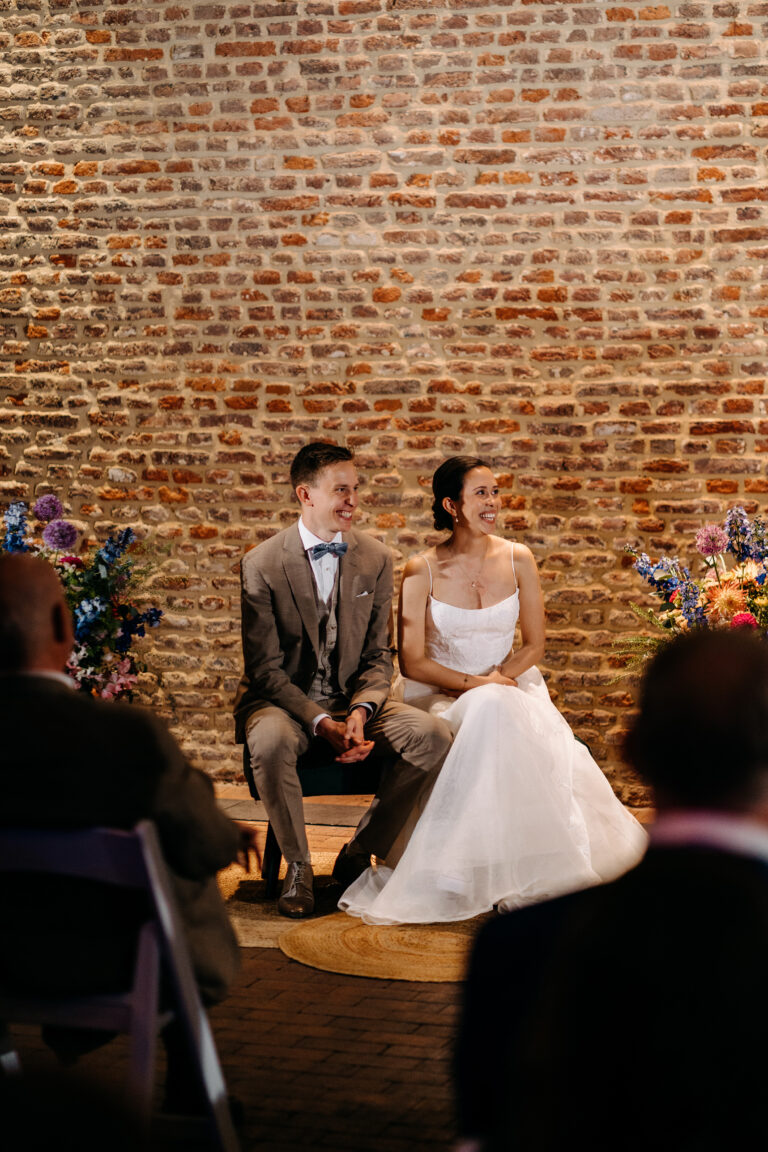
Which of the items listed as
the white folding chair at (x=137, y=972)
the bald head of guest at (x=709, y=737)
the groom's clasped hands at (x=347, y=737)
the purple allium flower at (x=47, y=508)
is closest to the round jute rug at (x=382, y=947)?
the groom's clasped hands at (x=347, y=737)

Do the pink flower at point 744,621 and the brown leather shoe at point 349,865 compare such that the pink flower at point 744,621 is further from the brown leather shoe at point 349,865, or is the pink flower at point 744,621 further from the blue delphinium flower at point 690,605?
the brown leather shoe at point 349,865

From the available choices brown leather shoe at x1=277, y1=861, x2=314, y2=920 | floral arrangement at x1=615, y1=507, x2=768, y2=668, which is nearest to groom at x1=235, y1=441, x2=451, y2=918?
brown leather shoe at x1=277, y1=861, x2=314, y2=920

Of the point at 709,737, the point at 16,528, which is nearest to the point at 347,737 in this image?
the point at 16,528

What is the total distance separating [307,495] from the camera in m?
4.58

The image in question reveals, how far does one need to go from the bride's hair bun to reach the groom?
1.15ft

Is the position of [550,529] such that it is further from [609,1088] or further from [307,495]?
[609,1088]

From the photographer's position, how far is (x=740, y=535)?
4.25 meters

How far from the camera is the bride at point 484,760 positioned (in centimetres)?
403

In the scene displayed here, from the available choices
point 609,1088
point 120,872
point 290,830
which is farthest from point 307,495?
point 609,1088

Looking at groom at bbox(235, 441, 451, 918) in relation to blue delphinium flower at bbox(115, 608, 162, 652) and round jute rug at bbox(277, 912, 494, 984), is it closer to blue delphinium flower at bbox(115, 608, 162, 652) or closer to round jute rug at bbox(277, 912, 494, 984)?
round jute rug at bbox(277, 912, 494, 984)

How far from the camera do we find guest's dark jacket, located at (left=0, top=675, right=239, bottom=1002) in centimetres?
214

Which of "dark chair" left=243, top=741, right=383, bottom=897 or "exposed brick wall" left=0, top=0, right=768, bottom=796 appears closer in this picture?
"dark chair" left=243, top=741, right=383, bottom=897

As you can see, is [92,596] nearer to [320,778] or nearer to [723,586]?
[320,778]

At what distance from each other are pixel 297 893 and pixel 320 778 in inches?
17.5
